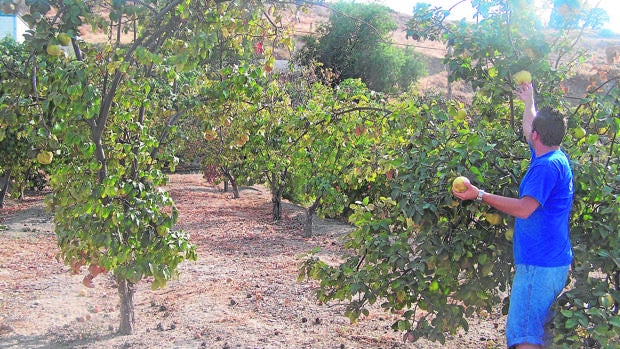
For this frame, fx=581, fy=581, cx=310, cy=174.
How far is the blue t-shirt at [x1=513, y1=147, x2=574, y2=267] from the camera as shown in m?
2.80

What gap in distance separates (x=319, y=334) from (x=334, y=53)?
2374 cm

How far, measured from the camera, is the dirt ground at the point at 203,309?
14.9 ft

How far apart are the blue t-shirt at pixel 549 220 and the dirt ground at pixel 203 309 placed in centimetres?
183

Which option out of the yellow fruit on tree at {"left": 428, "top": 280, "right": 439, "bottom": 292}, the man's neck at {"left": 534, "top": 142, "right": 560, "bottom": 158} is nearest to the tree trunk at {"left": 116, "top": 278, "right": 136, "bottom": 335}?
the yellow fruit on tree at {"left": 428, "top": 280, "right": 439, "bottom": 292}

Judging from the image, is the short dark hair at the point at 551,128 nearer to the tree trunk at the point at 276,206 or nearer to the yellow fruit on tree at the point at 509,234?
the yellow fruit on tree at the point at 509,234

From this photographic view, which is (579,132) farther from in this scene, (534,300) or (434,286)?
(434,286)

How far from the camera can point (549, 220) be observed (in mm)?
2836

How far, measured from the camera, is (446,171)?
3066mm

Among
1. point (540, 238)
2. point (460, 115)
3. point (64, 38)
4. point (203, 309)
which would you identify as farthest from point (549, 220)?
point (203, 309)

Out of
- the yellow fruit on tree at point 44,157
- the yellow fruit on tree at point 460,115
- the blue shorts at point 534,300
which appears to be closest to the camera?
the blue shorts at point 534,300

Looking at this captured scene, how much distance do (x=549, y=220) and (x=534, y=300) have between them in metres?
0.40

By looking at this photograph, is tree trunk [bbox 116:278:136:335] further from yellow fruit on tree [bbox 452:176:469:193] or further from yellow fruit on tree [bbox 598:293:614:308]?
yellow fruit on tree [bbox 598:293:614:308]

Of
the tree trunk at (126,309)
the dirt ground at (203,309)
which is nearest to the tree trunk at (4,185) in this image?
the dirt ground at (203,309)

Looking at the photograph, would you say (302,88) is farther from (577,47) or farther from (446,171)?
(446,171)
